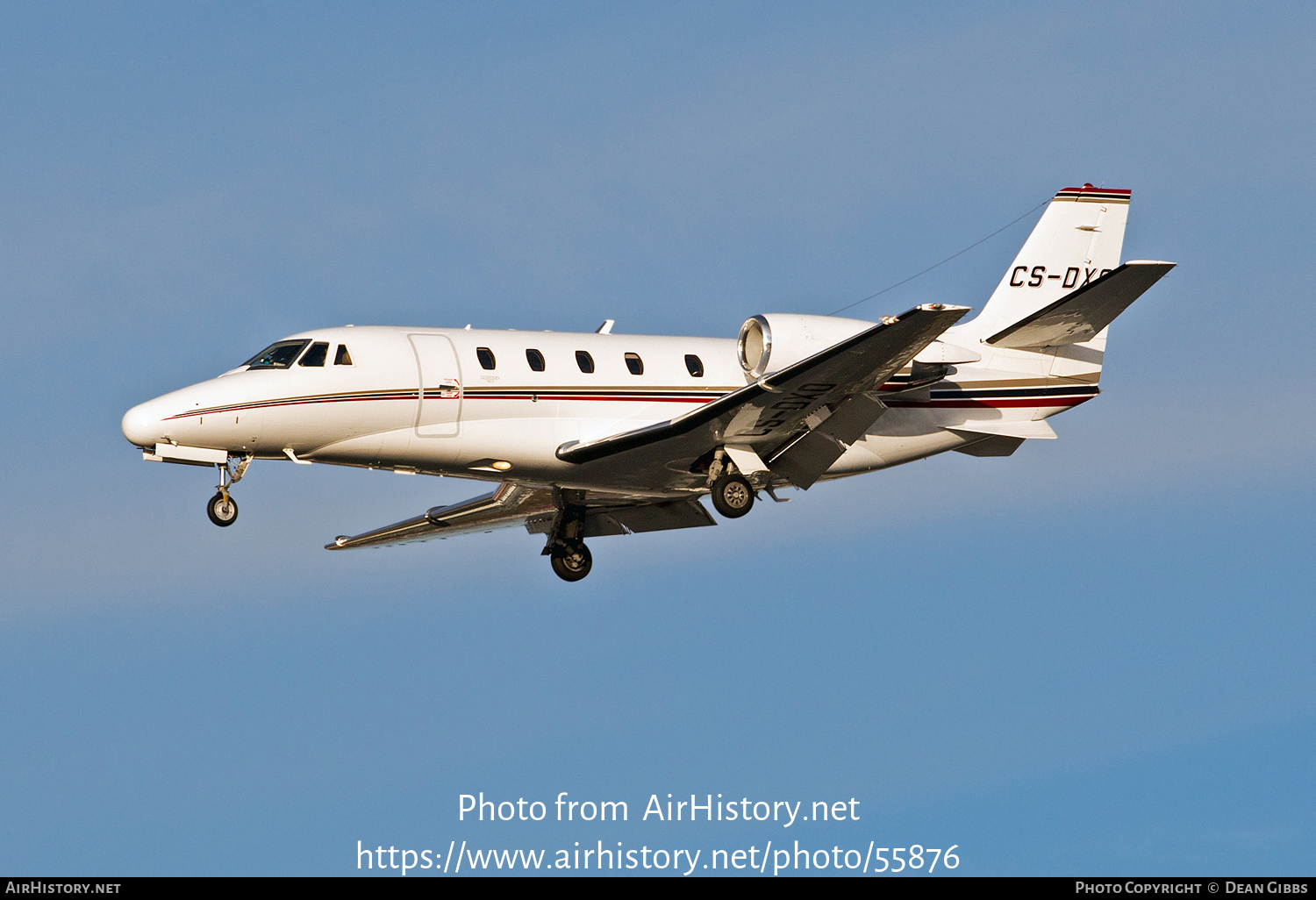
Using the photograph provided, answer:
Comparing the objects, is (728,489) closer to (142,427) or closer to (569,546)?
(569,546)

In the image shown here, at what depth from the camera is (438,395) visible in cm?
2544

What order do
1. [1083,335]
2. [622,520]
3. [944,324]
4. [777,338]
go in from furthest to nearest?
1. [622,520]
2. [1083,335]
3. [777,338]
4. [944,324]

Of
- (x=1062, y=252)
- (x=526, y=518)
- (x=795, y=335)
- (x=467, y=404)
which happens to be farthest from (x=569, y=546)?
(x=1062, y=252)

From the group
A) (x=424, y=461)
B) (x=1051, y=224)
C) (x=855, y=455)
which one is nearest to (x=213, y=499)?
(x=424, y=461)

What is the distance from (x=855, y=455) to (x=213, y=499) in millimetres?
10326

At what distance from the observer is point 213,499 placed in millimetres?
24656

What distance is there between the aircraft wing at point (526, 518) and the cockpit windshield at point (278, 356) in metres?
5.35

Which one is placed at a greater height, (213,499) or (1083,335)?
(1083,335)

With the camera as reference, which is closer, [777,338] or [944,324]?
[944,324]

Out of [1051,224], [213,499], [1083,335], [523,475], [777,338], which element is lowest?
[213,499]

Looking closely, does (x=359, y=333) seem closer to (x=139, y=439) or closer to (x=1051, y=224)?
(x=139, y=439)

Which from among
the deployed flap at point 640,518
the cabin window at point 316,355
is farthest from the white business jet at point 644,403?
the deployed flap at point 640,518

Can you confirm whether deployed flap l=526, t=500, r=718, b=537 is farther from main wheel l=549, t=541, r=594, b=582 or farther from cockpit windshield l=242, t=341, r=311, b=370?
cockpit windshield l=242, t=341, r=311, b=370

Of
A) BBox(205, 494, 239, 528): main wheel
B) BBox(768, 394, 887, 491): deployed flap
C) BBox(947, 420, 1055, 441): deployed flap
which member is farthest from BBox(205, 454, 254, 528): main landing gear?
BBox(947, 420, 1055, 441): deployed flap
